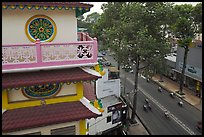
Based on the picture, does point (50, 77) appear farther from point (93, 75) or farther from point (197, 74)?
point (197, 74)

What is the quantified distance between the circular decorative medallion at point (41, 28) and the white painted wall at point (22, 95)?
2160 mm

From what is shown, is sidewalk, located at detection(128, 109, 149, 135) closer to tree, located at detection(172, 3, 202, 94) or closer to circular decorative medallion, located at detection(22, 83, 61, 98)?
tree, located at detection(172, 3, 202, 94)

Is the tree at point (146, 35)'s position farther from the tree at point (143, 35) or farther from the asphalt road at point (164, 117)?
the asphalt road at point (164, 117)

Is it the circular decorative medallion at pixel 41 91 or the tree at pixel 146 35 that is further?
the tree at pixel 146 35

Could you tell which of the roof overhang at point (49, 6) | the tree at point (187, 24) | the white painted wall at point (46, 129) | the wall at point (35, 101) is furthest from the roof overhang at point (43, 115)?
the tree at point (187, 24)

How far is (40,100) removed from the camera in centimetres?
888

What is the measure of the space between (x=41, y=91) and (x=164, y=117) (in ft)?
62.2

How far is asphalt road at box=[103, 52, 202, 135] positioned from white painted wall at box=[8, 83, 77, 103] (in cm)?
1483

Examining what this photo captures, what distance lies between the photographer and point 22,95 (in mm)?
8719

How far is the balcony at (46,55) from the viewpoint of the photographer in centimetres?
772

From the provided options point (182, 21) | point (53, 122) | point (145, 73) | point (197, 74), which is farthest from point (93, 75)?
point (197, 74)

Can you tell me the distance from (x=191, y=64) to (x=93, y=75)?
2682 cm

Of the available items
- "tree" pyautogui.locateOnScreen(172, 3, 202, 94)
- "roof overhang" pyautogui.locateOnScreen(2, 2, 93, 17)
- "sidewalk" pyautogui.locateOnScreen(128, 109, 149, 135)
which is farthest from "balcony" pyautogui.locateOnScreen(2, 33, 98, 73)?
"tree" pyautogui.locateOnScreen(172, 3, 202, 94)

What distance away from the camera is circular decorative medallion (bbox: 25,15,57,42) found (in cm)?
865
